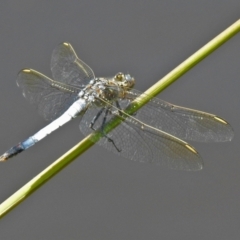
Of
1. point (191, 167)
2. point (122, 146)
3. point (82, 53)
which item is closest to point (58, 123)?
point (122, 146)

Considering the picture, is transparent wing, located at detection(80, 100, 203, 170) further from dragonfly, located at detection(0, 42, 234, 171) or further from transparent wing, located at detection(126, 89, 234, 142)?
transparent wing, located at detection(126, 89, 234, 142)

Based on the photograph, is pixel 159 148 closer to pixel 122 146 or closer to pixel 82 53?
pixel 122 146

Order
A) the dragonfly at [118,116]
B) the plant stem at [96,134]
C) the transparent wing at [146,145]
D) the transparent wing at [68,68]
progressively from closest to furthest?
the plant stem at [96,134], the transparent wing at [146,145], the dragonfly at [118,116], the transparent wing at [68,68]

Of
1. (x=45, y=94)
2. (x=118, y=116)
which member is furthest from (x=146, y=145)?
(x=45, y=94)

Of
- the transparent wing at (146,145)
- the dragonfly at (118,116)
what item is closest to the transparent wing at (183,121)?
the dragonfly at (118,116)

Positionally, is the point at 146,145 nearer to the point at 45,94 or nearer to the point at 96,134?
the point at 96,134

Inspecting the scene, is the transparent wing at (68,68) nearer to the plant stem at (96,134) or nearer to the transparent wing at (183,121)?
the transparent wing at (183,121)
